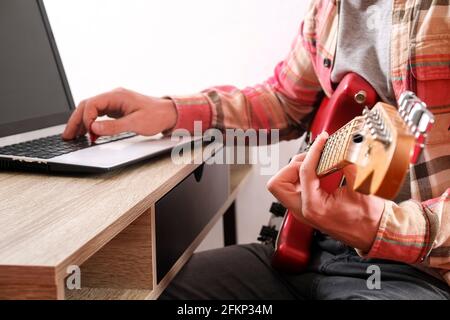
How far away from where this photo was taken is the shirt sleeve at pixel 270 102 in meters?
1.13

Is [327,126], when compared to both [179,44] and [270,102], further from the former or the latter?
[179,44]

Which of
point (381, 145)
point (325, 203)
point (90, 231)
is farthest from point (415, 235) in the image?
point (90, 231)

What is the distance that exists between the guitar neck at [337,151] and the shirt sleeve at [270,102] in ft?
1.60

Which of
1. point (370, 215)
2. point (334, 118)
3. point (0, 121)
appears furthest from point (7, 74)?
point (370, 215)

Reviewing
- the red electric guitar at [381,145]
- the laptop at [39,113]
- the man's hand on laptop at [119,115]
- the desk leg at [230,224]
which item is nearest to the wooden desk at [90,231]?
the laptop at [39,113]

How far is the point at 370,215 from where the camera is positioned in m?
0.70

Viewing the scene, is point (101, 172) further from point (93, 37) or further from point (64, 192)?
point (93, 37)

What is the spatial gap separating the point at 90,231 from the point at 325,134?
0.30 metres

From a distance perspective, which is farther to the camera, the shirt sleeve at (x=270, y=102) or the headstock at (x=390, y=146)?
the shirt sleeve at (x=270, y=102)

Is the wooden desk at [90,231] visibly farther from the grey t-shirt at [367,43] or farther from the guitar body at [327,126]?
the grey t-shirt at [367,43]

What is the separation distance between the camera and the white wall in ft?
4.97

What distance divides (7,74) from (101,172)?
0.36 metres

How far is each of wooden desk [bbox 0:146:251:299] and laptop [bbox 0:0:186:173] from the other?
0.02m

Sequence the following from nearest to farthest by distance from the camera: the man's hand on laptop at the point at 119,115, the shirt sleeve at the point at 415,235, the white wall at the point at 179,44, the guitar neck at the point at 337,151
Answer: the guitar neck at the point at 337,151 < the shirt sleeve at the point at 415,235 < the man's hand on laptop at the point at 119,115 < the white wall at the point at 179,44
